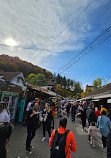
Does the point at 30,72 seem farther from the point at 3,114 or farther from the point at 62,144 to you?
the point at 62,144

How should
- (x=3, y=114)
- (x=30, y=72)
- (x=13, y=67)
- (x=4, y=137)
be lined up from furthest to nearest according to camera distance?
(x=30, y=72) → (x=13, y=67) → (x=3, y=114) → (x=4, y=137)

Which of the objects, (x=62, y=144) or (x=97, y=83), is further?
(x=97, y=83)

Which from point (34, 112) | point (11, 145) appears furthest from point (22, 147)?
point (34, 112)

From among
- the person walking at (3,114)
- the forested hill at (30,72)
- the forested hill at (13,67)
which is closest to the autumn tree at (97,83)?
the forested hill at (30,72)

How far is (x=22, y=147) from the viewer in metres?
3.63

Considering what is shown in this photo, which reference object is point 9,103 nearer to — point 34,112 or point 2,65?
point 34,112

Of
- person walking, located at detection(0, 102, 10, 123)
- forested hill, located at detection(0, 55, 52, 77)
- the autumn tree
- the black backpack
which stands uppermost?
forested hill, located at detection(0, 55, 52, 77)

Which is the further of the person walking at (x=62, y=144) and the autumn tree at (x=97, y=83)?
the autumn tree at (x=97, y=83)

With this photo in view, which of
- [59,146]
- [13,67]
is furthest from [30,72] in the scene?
[59,146]

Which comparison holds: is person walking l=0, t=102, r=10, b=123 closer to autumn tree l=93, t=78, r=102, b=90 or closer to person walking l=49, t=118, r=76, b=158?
person walking l=49, t=118, r=76, b=158

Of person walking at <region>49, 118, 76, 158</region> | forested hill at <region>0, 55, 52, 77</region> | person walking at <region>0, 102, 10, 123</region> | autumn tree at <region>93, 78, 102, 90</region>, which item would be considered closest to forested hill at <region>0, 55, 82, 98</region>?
forested hill at <region>0, 55, 52, 77</region>

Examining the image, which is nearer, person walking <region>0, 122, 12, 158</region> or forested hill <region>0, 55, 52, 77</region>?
person walking <region>0, 122, 12, 158</region>

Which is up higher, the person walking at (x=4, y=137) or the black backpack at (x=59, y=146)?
the person walking at (x=4, y=137)

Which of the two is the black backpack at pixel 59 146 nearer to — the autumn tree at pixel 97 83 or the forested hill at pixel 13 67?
the autumn tree at pixel 97 83
